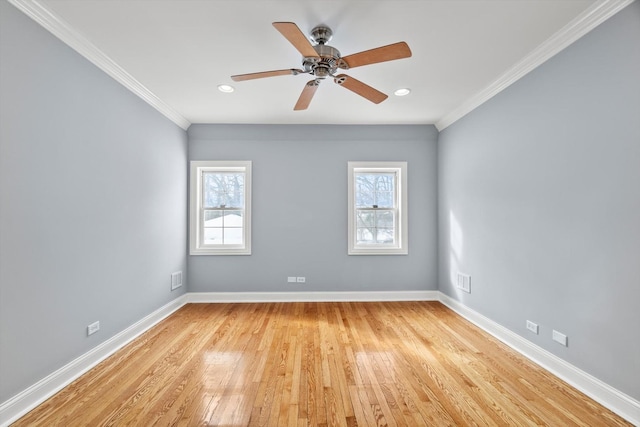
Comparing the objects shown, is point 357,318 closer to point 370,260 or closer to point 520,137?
point 370,260

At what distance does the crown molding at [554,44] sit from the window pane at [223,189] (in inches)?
134

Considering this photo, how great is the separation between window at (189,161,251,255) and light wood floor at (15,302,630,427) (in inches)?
52.2

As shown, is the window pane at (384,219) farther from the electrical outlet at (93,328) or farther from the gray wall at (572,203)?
the electrical outlet at (93,328)

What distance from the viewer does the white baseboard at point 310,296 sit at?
13.8ft

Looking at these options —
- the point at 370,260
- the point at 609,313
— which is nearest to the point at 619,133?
the point at 609,313

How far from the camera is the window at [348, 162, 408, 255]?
171 inches

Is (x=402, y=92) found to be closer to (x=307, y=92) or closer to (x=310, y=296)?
(x=307, y=92)

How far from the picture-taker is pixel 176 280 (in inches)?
154

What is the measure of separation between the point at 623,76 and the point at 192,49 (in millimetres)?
3190

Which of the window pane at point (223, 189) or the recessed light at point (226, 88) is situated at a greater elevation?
the recessed light at point (226, 88)

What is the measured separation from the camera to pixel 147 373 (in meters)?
2.29

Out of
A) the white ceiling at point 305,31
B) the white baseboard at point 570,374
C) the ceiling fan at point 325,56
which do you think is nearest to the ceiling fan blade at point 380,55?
the ceiling fan at point 325,56

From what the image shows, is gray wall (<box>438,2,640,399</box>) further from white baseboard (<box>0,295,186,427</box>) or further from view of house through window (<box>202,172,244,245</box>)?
white baseboard (<box>0,295,186,427</box>)

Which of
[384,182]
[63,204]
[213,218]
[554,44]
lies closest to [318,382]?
[63,204]
